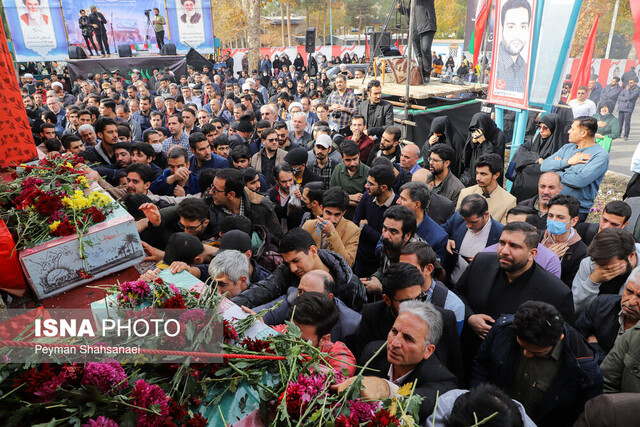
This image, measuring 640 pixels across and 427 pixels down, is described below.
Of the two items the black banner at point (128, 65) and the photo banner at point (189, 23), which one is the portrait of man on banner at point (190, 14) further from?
the black banner at point (128, 65)

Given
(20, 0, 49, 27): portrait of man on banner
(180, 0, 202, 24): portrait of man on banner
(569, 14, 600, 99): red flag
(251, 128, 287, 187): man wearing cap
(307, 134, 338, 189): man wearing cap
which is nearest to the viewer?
(307, 134, 338, 189): man wearing cap

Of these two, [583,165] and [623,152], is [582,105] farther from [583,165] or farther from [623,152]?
[583,165]

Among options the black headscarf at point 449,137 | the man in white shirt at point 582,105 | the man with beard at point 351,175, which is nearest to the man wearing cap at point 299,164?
the man with beard at point 351,175

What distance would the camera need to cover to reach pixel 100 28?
1847 cm

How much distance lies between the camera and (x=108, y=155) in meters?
5.27

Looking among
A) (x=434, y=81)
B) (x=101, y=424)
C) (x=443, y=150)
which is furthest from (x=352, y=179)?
(x=434, y=81)

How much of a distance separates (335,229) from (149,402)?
2.64m

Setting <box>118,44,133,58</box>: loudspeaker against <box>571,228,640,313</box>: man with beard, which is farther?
<box>118,44,133,58</box>: loudspeaker

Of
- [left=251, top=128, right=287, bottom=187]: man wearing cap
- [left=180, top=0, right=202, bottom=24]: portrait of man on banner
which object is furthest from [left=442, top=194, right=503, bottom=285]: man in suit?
[left=180, top=0, right=202, bottom=24]: portrait of man on banner

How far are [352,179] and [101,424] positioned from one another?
410cm

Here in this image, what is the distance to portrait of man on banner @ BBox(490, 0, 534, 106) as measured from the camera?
5668 mm

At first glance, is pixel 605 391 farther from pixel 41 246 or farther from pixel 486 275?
pixel 41 246

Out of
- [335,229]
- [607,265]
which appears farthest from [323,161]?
[607,265]

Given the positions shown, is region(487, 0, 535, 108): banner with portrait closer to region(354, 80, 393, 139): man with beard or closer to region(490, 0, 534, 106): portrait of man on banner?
region(490, 0, 534, 106): portrait of man on banner
